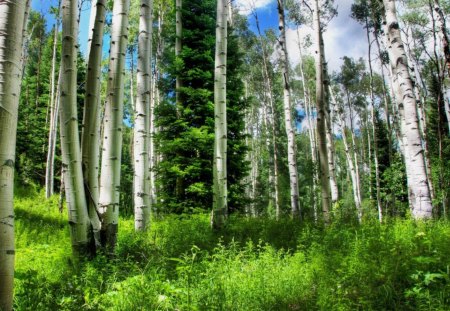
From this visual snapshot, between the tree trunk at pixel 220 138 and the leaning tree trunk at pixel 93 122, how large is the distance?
9.12 ft

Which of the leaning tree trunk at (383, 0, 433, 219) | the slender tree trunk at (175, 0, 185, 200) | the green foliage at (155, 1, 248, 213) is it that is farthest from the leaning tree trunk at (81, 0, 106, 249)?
the slender tree trunk at (175, 0, 185, 200)

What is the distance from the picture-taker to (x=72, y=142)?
4.30 meters

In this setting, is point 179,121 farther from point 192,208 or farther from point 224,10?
point 224,10

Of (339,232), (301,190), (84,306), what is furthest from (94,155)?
(301,190)

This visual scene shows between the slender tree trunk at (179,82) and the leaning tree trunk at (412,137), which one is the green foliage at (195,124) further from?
the leaning tree trunk at (412,137)

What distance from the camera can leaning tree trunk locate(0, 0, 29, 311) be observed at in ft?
7.74

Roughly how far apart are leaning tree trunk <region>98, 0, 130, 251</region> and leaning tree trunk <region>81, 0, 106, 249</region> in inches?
5.5

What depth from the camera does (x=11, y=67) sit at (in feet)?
8.15

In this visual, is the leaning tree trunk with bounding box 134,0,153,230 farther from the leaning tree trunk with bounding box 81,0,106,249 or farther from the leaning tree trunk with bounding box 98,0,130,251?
the leaning tree trunk with bounding box 81,0,106,249

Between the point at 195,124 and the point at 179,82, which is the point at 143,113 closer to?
the point at 195,124

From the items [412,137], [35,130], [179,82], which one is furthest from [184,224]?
[35,130]

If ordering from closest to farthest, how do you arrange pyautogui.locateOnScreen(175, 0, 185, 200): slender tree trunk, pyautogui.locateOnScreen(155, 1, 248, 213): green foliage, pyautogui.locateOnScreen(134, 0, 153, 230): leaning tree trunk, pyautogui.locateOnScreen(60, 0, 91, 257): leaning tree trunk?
1. pyautogui.locateOnScreen(60, 0, 91, 257): leaning tree trunk
2. pyautogui.locateOnScreen(134, 0, 153, 230): leaning tree trunk
3. pyautogui.locateOnScreen(155, 1, 248, 213): green foliage
4. pyautogui.locateOnScreen(175, 0, 185, 200): slender tree trunk

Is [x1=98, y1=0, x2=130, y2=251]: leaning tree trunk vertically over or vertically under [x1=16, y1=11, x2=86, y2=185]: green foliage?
under

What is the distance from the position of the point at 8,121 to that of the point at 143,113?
3973 millimetres
